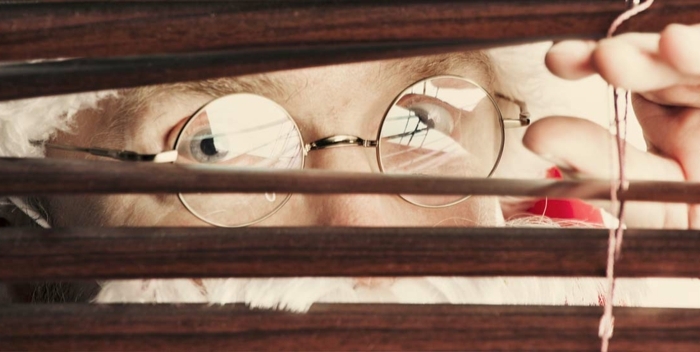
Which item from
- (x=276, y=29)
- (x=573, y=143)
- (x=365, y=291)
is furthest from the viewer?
(x=365, y=291)

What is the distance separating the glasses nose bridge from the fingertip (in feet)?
2.12

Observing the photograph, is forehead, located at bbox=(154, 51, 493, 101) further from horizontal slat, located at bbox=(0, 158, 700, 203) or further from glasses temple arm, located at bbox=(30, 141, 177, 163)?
horizontal slat, located at bbox=(0, 158, 700, 203)

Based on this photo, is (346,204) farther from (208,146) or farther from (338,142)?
(208,146)

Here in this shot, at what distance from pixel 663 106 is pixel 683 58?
280 millimetres

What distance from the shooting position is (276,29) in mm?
501

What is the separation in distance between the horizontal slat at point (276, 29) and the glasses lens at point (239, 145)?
59cm

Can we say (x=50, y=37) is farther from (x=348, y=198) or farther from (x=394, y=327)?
(x=348, y=198)

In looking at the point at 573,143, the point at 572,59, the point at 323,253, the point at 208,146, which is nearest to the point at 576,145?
the point at 573,143

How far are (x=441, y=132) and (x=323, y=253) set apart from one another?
28.3 inches

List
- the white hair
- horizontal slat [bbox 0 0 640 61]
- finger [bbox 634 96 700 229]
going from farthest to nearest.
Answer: finger [bbox 634 96 700 229] < the white hair < horizontal slat [bbox 0 0 640 61]

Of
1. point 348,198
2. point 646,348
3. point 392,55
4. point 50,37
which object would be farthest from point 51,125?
point 646,348

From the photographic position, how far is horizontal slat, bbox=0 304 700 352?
57 cm

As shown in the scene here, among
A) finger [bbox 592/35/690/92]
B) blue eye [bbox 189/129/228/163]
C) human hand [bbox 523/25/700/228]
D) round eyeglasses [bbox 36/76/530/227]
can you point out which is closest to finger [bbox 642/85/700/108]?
human hand [bbox 523/25/700/228]

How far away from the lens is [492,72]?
4.29 ft
